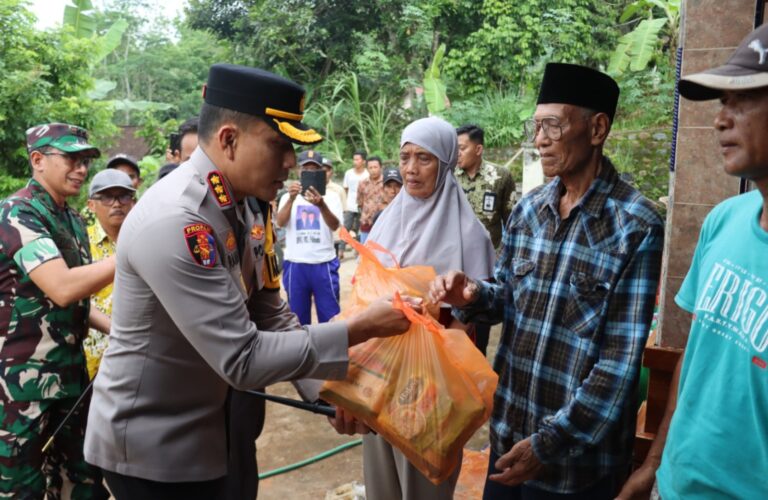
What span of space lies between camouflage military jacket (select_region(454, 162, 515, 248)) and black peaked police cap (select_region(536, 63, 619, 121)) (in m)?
3.34

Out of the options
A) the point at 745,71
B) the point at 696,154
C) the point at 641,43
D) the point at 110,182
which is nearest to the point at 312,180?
the point at 110,182

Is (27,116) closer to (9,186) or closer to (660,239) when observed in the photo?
(9,186)

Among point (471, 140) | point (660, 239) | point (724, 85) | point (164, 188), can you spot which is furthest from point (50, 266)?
point (471, 140)

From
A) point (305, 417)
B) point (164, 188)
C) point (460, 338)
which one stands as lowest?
point (305, 417)

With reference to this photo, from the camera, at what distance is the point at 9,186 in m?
7.32

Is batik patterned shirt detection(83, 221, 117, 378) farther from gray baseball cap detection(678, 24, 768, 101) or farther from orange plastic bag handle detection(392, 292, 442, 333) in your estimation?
gray baseball cap detection(678, 24, 768, 101)

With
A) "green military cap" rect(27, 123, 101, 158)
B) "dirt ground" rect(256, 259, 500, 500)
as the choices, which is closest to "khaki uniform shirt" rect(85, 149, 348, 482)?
"green military cap" rect(27, 123, 101, 158)

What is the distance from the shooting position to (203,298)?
5.29 feet

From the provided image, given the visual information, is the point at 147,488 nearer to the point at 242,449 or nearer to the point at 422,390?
the point at 422,390

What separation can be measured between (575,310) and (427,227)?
3.46 feet

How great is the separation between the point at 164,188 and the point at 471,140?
3953 mm

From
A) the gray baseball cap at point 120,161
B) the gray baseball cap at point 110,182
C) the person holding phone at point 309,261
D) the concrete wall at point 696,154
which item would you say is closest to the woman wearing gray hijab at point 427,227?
the concrete wall at point 696,154

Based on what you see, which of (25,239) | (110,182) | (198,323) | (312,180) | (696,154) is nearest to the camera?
(198,323)

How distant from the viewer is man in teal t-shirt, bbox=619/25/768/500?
4.26 ft
